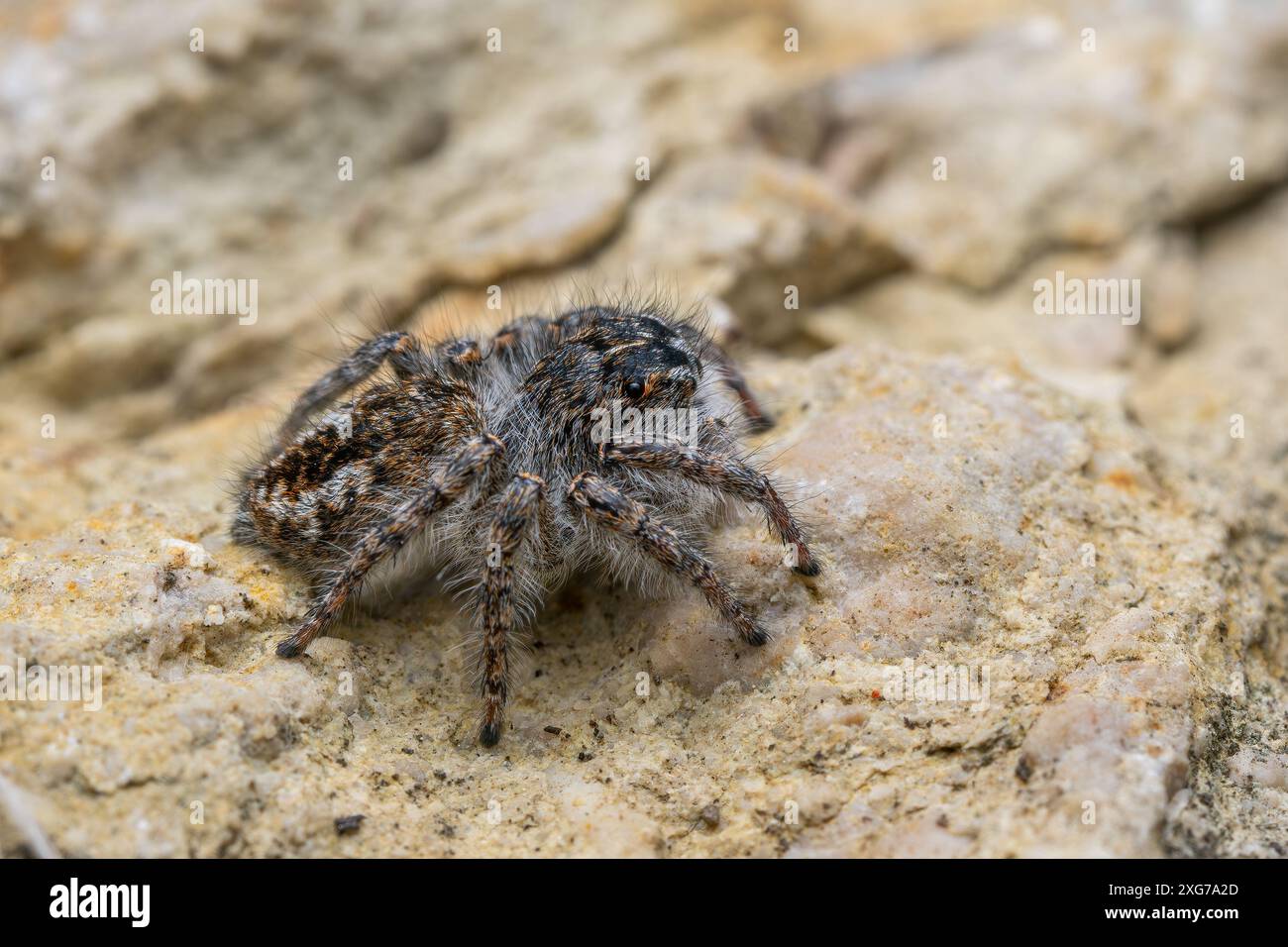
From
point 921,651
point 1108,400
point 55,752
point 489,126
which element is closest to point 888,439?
point 921,651

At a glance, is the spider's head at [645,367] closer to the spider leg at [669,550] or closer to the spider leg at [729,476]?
the spider leg at [729,476]

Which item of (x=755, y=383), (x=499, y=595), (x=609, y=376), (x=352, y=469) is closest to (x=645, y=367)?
(x=609, y=376)

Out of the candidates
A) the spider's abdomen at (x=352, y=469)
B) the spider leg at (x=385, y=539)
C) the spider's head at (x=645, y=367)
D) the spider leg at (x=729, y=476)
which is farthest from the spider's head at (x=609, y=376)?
the spider leg at (x=385, y=539)

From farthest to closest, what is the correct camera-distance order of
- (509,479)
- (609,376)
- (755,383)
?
(755,383) → (609,376) → (509,479)

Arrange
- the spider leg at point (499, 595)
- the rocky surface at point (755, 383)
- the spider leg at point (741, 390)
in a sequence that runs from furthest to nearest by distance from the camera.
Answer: the spider leg at point (741, 390)
the spider leg at point (499, 595)
the rocky surface at point (755, 383)

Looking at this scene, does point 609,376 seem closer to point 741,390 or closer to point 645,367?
point 645,367
